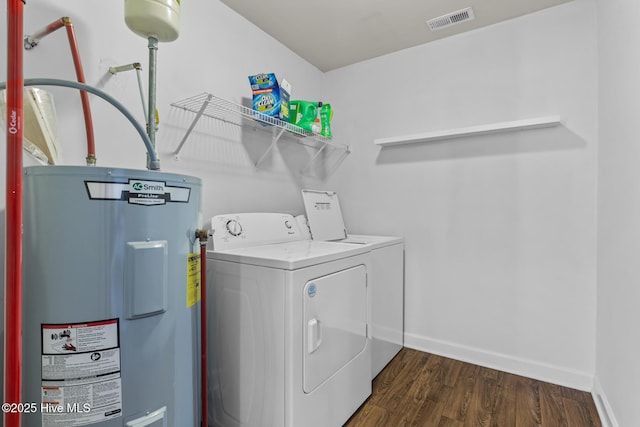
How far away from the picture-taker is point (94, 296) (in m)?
0.90

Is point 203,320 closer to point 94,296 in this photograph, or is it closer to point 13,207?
point 94,296

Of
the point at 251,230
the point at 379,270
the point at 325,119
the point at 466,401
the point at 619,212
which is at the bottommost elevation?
the point at 466,401

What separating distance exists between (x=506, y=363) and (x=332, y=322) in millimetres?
1469

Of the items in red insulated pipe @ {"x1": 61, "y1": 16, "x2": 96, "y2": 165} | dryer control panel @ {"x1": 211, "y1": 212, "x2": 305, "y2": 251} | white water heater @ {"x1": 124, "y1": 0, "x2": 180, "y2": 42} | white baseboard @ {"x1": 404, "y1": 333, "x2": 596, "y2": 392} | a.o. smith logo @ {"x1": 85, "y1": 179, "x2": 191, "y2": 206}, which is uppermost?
white water heater @ {"x1": 124, "y1": 0, "x2": 180, "y2": 42}

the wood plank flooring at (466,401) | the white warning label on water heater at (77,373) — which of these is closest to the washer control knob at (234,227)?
the white warning label on water heater at (77,373)

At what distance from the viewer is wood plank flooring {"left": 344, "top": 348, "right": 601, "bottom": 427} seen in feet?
5.39

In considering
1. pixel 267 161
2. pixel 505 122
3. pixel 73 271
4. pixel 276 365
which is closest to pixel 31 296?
pixel 73 271

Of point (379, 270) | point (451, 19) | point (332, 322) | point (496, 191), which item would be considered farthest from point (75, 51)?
point (496, 191)

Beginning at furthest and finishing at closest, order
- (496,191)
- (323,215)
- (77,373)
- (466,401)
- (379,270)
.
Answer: (323,215)
(496,191)
(379,270)
(466,401)
(77,373)

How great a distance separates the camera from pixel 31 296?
2.90ft

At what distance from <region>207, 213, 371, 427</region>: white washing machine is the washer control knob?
0.01 meters

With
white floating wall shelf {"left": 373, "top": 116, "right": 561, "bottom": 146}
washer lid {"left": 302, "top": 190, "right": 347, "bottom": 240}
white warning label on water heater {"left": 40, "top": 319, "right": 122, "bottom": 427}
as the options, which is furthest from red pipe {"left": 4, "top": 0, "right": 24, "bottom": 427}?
white floating wall shelf {"left": 373, "top": 116, "right": 561, "bottom": 146}

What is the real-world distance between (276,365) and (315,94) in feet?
7.87

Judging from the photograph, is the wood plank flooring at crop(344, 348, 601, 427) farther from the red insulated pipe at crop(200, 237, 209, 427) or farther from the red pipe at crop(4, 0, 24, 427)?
the red pipe at crop(4, 0, 24, 427)
